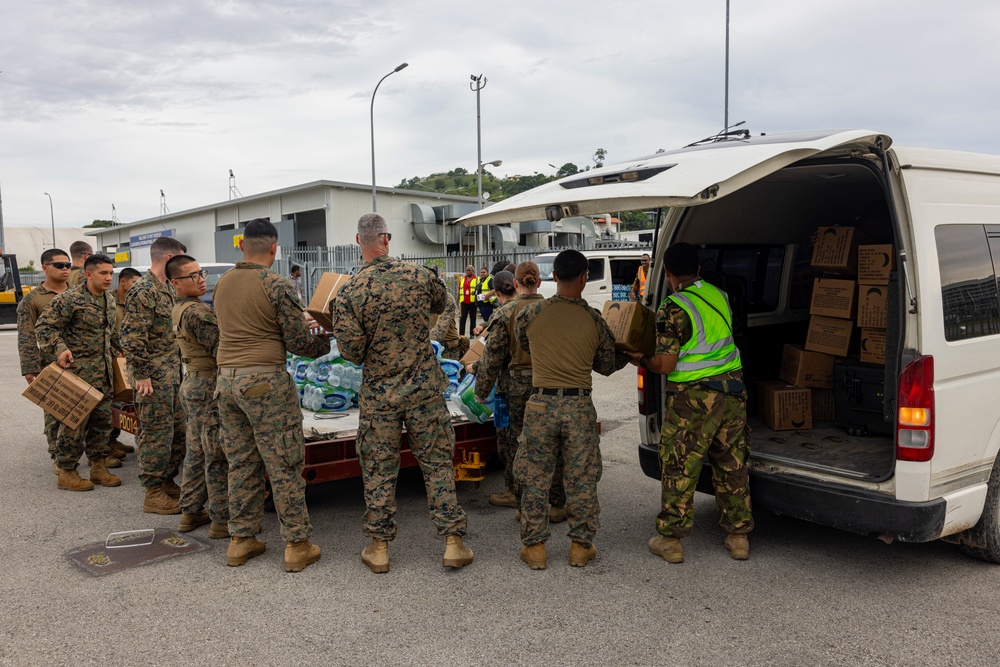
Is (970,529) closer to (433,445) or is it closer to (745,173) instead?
(745,173)

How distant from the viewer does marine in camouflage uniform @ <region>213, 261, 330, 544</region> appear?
4305 mm

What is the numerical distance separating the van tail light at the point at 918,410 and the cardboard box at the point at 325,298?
3.32 metres

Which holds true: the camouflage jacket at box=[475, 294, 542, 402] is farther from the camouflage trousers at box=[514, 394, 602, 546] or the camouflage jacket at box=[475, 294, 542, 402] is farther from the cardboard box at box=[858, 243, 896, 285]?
the cardboard box at box=[858, 243, 896, 285]

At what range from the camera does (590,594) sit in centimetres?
394

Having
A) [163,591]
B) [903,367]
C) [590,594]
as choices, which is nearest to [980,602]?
[903,367]

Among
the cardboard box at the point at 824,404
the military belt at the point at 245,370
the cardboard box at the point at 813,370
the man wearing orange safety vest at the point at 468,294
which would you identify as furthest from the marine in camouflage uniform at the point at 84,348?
the man wearing orange safety vest at the point at 468,294

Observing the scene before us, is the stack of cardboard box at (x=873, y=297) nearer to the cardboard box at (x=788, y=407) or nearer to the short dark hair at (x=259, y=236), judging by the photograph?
the cardboard box at (x=788, y=407)

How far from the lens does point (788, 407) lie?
5516mm

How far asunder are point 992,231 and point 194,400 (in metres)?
4.88

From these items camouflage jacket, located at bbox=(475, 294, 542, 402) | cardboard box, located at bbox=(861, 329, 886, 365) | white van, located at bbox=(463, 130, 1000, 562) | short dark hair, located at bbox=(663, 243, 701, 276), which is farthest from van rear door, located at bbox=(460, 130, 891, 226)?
cardboard box, located at bbox=(861, 329, 886, 365)

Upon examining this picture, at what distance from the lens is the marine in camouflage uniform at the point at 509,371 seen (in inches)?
191

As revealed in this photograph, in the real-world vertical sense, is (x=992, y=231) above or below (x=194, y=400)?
above

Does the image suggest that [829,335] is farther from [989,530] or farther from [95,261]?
[95,261]

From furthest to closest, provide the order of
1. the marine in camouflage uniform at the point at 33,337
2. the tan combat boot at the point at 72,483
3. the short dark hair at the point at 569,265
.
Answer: the marine in camouflage uniform at the point at 33,337 < the tan combat boot at the point at 72,483 < the short dark hair at the point at 569,265
